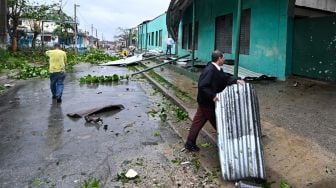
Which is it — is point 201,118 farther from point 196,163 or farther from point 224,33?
point 224,33

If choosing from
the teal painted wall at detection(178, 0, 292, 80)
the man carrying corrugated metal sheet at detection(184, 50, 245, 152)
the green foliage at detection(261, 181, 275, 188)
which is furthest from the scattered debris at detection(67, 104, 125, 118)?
the green foliage at detection(261, 181, 275, 188)

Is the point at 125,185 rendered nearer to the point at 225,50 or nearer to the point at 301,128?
the point at 301,128

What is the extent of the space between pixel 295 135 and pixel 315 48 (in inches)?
227

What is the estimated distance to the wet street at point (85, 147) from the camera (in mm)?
5219

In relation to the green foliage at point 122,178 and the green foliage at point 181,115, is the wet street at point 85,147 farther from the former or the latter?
the green foliage at point 181,115

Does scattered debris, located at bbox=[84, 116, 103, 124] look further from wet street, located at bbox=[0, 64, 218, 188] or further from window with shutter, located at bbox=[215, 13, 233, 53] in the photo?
window with shutter, located at bbox=[215, 13, 233, 53]

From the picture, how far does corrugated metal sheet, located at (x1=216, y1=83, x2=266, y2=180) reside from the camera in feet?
15.8

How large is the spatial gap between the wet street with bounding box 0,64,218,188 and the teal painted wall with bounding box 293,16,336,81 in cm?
451

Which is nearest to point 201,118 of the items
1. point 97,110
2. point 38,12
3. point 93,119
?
point 93,119

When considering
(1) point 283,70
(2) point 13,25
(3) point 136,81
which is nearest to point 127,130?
(1) point 283,70

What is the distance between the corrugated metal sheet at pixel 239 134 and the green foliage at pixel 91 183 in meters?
1.58

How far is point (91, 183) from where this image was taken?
4977 mm

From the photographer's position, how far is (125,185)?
4.96m

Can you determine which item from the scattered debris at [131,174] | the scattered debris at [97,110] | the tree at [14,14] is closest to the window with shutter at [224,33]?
the scattered debris at [97,110]
